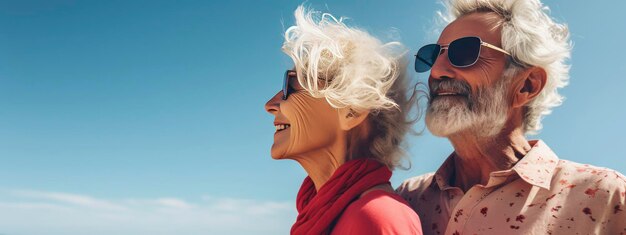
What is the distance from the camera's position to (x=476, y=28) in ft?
14.0

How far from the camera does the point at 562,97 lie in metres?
4.47

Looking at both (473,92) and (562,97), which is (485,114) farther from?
(562,97)

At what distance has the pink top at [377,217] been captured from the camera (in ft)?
10.1

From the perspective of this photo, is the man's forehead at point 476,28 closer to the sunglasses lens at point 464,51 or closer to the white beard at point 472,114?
the sunglasses lens at point 464,51

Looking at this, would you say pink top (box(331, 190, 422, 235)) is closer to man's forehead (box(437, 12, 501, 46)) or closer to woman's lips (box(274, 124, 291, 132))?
woman's lips (box(274, 124, 291, 132))

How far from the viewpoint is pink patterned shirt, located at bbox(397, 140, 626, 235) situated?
129 inches

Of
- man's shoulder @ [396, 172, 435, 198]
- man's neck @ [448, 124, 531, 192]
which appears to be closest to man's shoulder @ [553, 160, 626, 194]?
man's neck @ [448, 124, 531, 192]

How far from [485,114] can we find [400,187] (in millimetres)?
982

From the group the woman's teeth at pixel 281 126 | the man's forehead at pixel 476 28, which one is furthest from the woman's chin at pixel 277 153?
the man's forehead at pixel 476 28

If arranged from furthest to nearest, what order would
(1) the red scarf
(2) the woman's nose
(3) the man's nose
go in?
(3) the man's nose → (2) the woman's nose → (1) the red scarf

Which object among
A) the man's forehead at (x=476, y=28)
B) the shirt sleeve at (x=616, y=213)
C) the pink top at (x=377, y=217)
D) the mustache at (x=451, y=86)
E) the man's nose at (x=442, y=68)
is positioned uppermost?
the man's forehead at (x=476, y=28)

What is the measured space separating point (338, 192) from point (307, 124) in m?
0.50

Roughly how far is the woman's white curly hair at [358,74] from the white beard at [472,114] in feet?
0.62

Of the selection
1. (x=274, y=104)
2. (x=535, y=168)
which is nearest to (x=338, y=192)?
(x=274, y=104)
